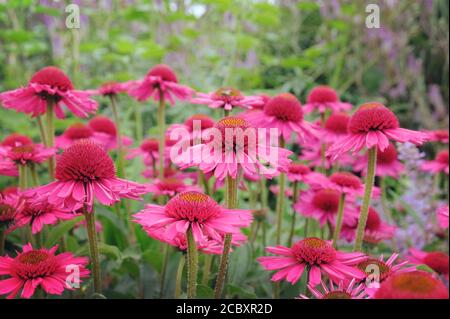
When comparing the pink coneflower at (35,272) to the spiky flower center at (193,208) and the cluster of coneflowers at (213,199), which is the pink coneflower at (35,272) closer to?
the cluster of coneflowers at (213,199)

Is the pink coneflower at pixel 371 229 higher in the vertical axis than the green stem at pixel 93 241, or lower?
lower

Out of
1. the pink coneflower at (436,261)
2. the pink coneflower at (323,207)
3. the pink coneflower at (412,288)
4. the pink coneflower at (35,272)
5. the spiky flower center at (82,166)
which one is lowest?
the pink coneflower at (436,261)

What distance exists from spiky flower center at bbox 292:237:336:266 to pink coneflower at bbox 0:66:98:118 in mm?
730

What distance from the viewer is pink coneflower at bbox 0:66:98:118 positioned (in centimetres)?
141

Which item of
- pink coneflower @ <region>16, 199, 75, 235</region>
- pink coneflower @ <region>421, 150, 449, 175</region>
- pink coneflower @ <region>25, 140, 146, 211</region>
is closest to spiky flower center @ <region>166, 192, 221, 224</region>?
pink coneflower @ <region>25, 140, 146, 211</region>

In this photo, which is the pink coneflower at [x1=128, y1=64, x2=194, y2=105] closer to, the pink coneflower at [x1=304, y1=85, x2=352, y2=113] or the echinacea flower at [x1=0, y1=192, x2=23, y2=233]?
the pink coneflower at [x1=304, y1=85, x2=352, y2=113]

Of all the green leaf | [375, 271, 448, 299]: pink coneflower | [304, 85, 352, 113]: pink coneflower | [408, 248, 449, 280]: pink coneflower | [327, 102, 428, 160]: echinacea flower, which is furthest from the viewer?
[304, 85, 352, 113]: pink coneflower

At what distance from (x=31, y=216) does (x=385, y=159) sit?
3.88ft

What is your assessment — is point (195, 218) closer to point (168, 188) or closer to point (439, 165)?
point (168, 188)

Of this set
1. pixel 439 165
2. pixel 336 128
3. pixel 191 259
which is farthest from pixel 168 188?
pixel 439 165

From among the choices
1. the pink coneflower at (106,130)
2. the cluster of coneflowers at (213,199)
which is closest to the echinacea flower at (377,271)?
the cluster of coneflowers at (213,199)

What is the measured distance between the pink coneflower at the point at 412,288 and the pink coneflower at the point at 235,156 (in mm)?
360

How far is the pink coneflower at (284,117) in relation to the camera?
1.45m

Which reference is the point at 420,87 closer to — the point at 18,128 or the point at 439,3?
the point at 439,3
